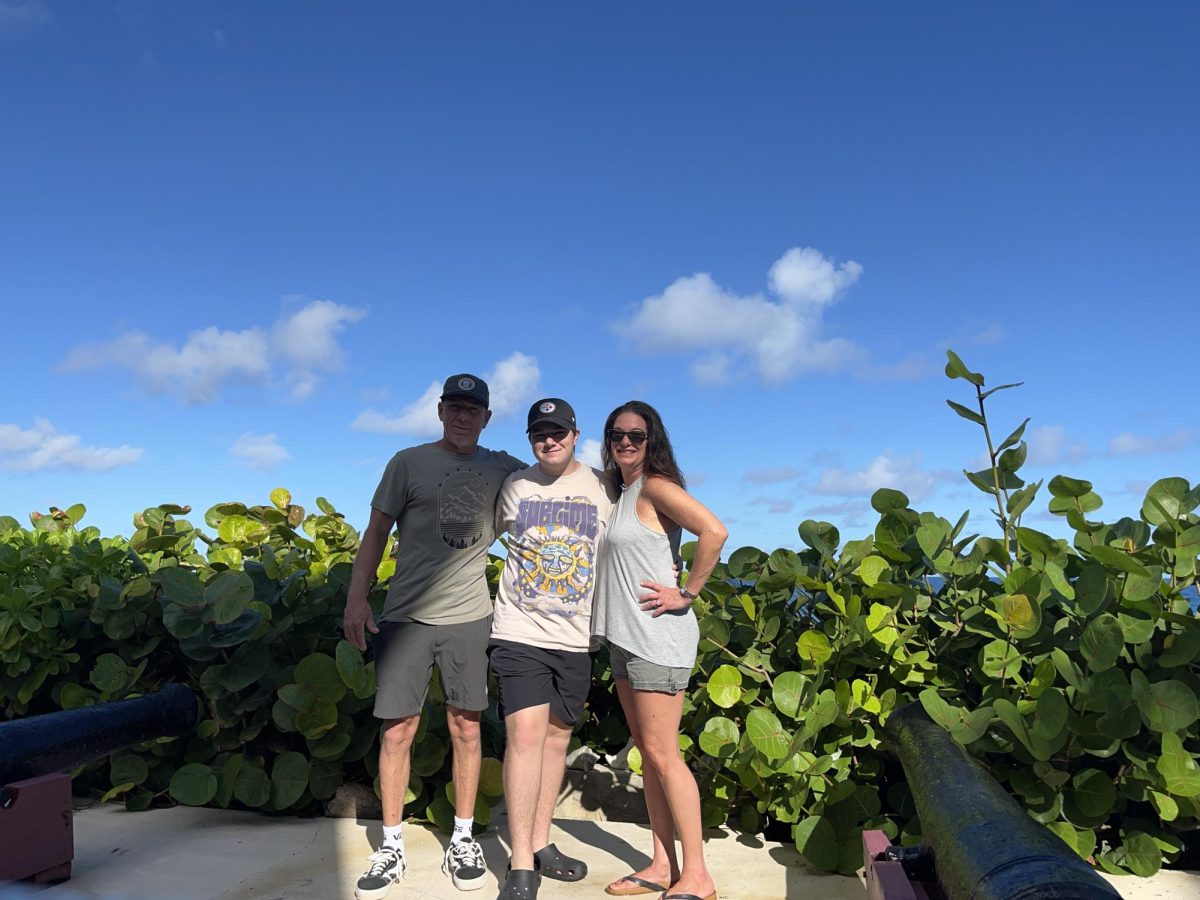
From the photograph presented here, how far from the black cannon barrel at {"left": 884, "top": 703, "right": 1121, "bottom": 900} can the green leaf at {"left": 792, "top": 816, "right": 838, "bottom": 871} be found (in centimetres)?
100

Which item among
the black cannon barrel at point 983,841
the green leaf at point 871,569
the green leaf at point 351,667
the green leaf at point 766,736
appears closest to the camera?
the black cannon barrel at point 983,841

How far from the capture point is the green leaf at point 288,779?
4.25 m

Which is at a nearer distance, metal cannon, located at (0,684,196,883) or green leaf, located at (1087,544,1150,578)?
green leaf, located at (1087,544,1150,578)

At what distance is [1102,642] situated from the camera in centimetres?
310

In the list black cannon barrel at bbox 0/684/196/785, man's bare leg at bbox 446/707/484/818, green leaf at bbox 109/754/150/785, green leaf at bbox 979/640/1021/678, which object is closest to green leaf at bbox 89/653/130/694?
green leaf at bbox 109/754/150/785

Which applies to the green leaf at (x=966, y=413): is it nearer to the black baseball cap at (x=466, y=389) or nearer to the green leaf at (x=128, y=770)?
the black baseball cap at (x=466, y=389)

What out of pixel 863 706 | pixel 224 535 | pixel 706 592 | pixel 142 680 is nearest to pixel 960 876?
pixel 863 706

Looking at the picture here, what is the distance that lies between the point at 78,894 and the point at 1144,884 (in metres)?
3.90

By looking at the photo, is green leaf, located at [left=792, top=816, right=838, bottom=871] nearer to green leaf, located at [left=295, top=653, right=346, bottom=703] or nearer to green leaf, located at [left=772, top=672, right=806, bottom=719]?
green leaf, located at [left=772, top=672, right=806, bottom=719]

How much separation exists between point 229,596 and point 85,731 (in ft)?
2.51

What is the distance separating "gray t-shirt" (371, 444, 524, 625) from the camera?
147 inches

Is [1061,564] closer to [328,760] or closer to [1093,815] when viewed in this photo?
[1093,815]

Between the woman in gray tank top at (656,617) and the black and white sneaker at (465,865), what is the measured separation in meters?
0.53

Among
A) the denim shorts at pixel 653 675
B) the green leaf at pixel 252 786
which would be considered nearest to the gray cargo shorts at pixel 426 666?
the denim shorts at pixel 653 675
